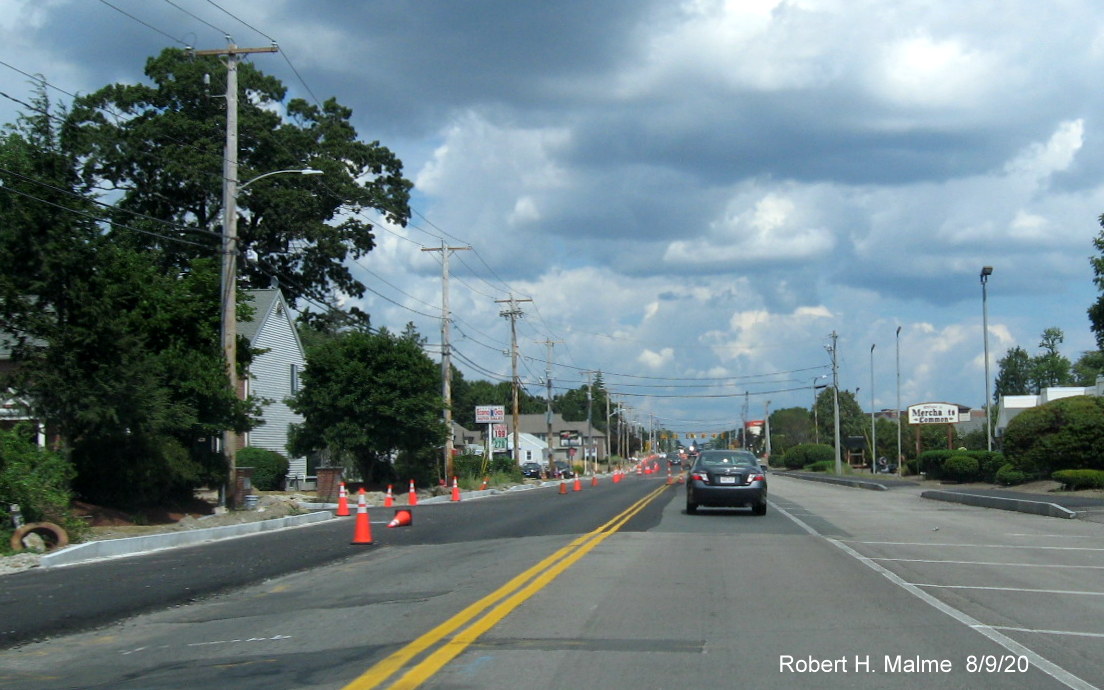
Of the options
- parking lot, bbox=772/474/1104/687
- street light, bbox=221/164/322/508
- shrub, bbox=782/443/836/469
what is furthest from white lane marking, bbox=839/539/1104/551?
shrub, bbox=782/443/836/469

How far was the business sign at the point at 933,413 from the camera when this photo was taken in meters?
69.1

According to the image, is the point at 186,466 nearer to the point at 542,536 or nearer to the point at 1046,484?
the point at 542,536

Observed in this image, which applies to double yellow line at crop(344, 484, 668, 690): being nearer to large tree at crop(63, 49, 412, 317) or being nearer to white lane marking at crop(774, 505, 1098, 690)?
white lane marking at crop(774, 505, 1098, 690)

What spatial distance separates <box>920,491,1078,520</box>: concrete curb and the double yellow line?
1414cm

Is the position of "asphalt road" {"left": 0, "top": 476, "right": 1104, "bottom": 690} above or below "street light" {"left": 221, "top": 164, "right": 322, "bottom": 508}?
below

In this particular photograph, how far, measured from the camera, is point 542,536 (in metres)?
19.2

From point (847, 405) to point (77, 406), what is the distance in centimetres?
13382

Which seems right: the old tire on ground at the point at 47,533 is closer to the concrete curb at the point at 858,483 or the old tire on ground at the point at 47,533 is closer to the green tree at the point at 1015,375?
the concrete curb at the point at 858,483

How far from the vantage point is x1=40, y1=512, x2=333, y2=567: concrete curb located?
1644 cm

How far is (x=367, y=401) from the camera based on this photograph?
39.0 meters

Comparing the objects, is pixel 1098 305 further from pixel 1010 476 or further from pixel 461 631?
pixel 461 631

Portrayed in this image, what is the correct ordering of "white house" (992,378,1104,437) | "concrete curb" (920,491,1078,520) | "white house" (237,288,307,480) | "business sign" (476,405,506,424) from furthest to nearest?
"business sign" (476,405,506,424), "white house" (992,378,1104,437), "white house" (237,288,307,480), "concrete curb" (920,491,1078,520)

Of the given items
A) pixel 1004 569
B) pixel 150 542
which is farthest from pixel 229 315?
pixel 1004 569

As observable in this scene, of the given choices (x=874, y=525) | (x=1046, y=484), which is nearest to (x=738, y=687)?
(x=874, y=525)
